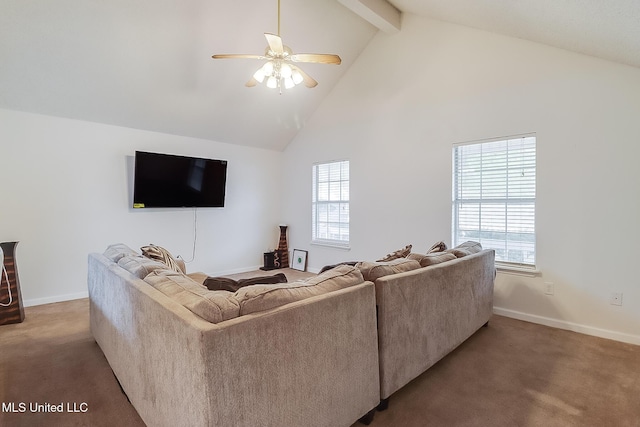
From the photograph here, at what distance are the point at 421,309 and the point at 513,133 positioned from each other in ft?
8.06

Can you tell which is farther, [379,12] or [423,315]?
[379,12]

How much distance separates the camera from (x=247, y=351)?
1271 mm

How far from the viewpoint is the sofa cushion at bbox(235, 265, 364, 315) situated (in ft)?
4.52

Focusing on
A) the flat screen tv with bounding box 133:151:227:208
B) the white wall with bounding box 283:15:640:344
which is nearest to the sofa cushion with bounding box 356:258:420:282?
the white wall with bounding box 283:15:640:344

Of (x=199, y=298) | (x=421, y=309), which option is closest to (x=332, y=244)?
(x=421, y=309)

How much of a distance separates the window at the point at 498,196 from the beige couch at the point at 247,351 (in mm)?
2531

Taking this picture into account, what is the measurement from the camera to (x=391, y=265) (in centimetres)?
215

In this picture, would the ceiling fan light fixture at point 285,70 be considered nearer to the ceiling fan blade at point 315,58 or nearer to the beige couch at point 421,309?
the ceiling fan blade at point 315,58

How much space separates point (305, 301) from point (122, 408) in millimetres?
1455

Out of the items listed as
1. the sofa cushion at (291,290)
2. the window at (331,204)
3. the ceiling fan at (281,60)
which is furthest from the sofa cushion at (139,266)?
the window at (331,204)

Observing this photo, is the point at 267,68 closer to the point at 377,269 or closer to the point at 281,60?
the point at 281,60

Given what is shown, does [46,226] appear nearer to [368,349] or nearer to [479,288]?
[368,349]

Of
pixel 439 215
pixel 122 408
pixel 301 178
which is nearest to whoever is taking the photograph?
pixel 122 408

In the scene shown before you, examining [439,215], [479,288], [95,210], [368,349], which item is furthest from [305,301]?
[95,210]
